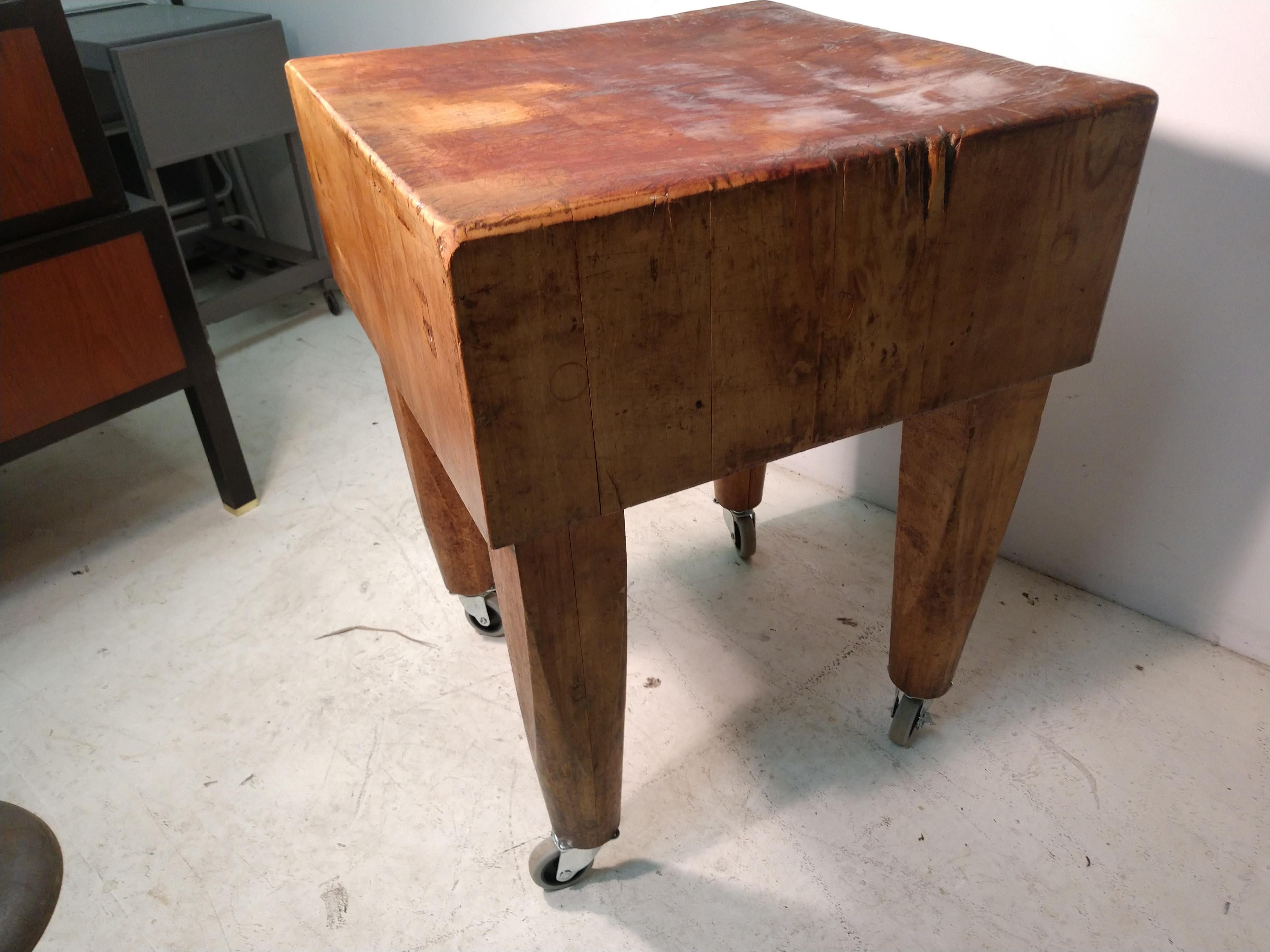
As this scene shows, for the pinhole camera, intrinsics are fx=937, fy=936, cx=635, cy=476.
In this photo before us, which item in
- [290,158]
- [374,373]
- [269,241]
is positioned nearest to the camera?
[374,373]

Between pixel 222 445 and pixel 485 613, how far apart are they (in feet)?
1.84

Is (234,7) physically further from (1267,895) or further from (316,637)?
(1267,895)

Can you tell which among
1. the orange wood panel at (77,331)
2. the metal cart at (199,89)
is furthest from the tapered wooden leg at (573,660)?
the metal cart at (199,89)

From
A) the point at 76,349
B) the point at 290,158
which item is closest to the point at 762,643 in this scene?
the point at 76,349

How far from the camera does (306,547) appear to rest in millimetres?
1438

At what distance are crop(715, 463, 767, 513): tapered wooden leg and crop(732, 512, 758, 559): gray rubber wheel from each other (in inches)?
0.4

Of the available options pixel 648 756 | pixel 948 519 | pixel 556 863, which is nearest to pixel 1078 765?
pixel 948 519

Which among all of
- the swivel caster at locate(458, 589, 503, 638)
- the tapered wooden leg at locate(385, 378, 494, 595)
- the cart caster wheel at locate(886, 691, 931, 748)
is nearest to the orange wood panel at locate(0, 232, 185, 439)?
the tapered wooden leg at locate(385, 378, 494, 595)

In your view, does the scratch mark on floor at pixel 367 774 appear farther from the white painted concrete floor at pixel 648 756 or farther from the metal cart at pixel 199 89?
the metal cart at pixel 199 89

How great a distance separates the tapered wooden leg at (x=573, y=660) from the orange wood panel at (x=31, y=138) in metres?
0.90

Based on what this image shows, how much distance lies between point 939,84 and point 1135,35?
0.41m

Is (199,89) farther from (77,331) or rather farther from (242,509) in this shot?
(242,509)

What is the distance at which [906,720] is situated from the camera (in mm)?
1034

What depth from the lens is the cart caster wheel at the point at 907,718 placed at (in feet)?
3.37
